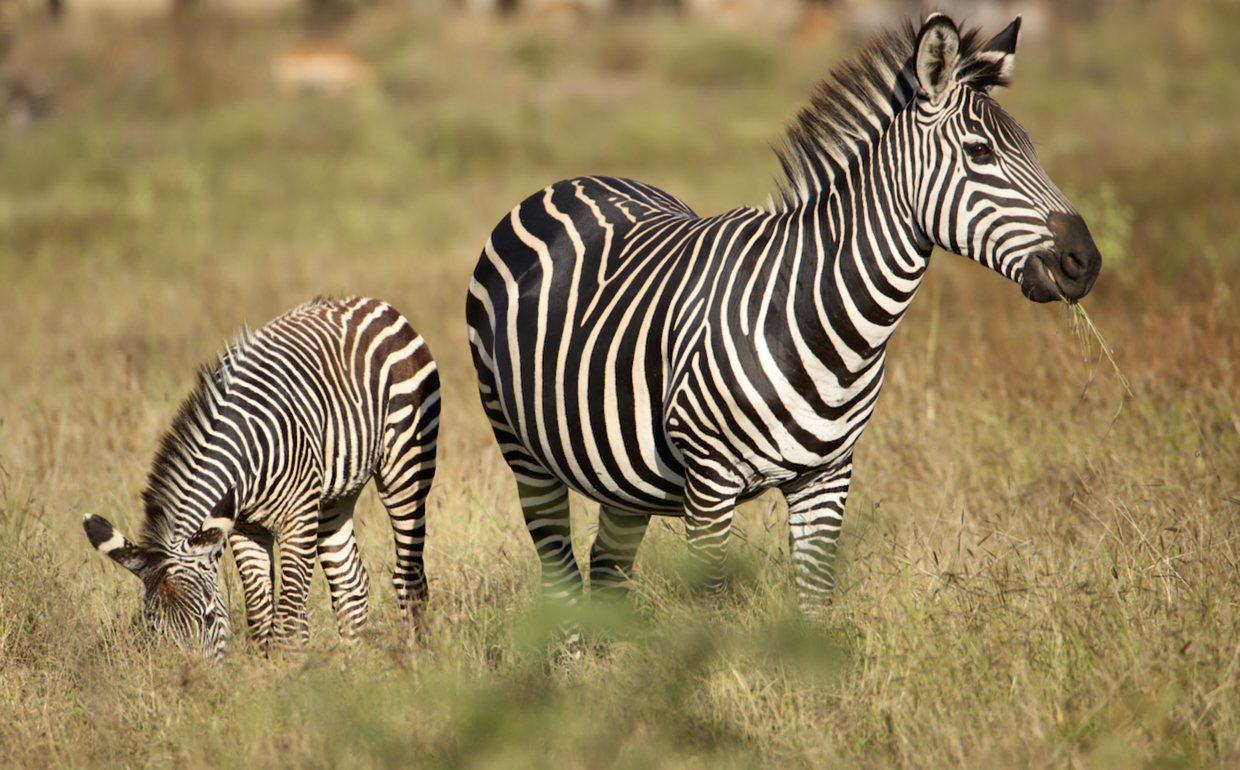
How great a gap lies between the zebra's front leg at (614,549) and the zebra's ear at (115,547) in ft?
5.61

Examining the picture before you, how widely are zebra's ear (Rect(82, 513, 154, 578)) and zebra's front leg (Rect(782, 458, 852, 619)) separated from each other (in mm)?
2263

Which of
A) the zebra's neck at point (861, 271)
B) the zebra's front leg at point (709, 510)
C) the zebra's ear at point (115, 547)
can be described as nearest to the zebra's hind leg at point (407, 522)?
the zebra's ear at point (115, 547)

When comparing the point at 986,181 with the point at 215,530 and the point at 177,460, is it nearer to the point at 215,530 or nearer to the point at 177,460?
the point at 215,530

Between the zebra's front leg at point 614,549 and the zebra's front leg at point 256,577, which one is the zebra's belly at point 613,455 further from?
the zebra's front leg at point 256,577

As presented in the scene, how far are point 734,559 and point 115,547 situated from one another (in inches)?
89.9

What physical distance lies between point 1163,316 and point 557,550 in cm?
463

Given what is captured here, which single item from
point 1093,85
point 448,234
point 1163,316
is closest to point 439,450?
point 1163,316

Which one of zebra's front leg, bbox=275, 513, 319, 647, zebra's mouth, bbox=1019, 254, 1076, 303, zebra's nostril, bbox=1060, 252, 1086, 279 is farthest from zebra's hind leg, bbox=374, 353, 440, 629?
zebra's nostril, bbox=1060, 252, 1086, 279

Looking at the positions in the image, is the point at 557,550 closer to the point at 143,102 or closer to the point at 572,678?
the point at 572,678

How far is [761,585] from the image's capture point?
12.7ft

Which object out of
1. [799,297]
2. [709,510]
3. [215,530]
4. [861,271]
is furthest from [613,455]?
[215,530]

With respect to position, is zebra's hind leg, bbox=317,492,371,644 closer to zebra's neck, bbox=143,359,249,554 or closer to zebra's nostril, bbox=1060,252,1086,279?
zebra's neck, bbox=143,359,249,554

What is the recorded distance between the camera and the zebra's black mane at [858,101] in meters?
3.21

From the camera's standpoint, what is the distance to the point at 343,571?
14.4 feet
